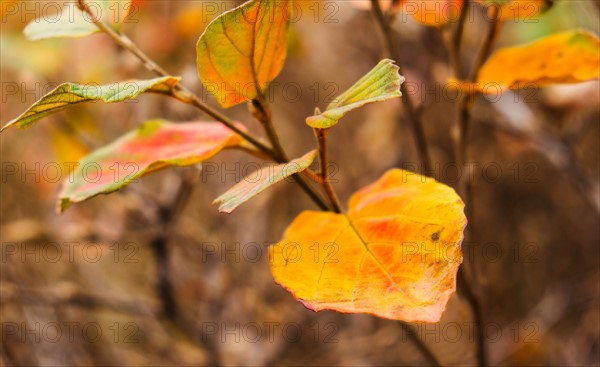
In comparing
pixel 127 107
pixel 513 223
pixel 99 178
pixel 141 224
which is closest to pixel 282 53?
pixel 99 178

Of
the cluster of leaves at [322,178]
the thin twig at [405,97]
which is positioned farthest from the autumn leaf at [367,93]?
the thin twig at [405,97]

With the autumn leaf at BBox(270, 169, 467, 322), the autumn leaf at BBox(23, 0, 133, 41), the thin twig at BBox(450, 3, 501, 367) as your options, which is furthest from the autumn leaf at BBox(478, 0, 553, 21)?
the autumn leaf at BBox(23, 0, 133, 41)

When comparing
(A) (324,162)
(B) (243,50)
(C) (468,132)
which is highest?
(B) (243,50)

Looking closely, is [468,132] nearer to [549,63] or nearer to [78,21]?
[549,63]

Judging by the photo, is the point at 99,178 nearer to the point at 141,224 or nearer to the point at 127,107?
the point at 141,224

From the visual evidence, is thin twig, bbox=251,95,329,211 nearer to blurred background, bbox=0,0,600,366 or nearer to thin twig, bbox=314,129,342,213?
thin twig, bbox=314,129,342,213

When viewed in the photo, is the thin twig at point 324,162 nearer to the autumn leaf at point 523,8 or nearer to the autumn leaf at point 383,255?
the autumn leaf at point 383,255

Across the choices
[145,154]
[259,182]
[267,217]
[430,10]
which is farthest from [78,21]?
[267,217]
